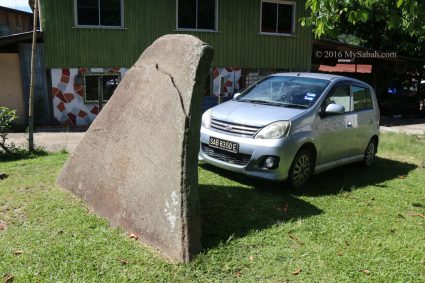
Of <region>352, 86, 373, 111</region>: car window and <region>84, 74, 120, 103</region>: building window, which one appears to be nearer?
<region>352, 86, 373, 111</region>: car window

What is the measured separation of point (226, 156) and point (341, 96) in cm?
231

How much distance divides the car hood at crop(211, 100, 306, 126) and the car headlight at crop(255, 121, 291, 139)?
0.08 m

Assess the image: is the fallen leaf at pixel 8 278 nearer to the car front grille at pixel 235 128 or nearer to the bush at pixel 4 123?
the car front grille at pixel 235 128

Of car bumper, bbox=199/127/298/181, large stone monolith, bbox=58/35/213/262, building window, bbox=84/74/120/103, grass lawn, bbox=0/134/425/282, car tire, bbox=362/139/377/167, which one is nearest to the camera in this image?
grass lawn, bbox=0/134/425/282

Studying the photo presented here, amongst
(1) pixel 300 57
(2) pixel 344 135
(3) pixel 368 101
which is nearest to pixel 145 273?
(2) pixel 344 135

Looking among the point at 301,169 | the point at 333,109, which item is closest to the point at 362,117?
the point at 333,109

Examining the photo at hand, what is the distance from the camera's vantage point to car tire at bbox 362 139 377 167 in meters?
7.92

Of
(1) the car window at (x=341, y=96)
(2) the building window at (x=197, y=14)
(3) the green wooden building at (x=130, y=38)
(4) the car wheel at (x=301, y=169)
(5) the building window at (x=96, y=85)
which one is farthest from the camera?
(2) the building window at (x=197, y=14)

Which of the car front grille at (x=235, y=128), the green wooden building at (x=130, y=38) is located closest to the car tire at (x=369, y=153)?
the car front grille at (x=235, y=128)

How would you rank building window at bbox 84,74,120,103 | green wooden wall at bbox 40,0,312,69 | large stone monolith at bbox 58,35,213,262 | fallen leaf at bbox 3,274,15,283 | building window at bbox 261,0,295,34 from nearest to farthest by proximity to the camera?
fallen leaf at bbox 3,274,15,283 → large stone monolith at bbox 58,35,213,262 → green wooden wall at bbox 40,0,312,69 → building window at bbox 84,74,120,103 → building window at bbox 261,0,295,34

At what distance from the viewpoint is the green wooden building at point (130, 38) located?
13922 millimetres

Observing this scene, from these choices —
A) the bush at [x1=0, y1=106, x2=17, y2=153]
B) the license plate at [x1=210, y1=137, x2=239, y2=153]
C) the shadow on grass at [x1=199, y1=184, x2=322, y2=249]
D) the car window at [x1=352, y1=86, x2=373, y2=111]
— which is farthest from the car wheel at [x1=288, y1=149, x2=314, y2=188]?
the bush at [x1=0, y1=106, x2=17, y2=153]

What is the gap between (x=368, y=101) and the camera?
776 cm

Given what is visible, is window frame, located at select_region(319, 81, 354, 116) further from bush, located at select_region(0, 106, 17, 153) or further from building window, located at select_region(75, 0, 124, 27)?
building window, located at select_region(75, 0, 124, 27)
